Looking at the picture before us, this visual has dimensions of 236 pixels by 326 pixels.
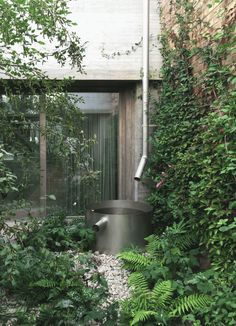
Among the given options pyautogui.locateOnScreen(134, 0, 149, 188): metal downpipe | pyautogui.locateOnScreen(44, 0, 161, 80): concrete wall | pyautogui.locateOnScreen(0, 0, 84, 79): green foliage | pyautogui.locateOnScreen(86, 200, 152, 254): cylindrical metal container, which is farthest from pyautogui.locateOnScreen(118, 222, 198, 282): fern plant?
pyautogui.locateOnScreen(44, 0, 161, 80): concrete wall

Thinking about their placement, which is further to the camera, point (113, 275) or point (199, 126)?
point (199, 126)

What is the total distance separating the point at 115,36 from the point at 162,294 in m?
4.57

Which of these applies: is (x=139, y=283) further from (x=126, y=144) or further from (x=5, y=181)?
(x=126, y=144)

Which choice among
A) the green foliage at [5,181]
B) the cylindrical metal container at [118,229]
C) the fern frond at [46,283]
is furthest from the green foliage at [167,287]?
the green foliage at [5,181]

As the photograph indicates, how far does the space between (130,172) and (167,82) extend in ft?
5.66

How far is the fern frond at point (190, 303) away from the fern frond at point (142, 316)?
0.20 meters

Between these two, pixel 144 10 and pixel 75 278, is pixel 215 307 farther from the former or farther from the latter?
pixel 144 10

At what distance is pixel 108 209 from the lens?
5824 mm

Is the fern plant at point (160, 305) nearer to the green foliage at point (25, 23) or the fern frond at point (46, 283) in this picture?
the fern frond at point (46, 283)

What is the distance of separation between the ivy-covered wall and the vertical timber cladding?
0.63 m

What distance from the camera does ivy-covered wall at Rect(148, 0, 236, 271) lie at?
3.61 m

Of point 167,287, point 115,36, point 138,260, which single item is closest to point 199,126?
point 138,260

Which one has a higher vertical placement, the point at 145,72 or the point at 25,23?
the point at 145,72

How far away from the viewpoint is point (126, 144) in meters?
7.00
